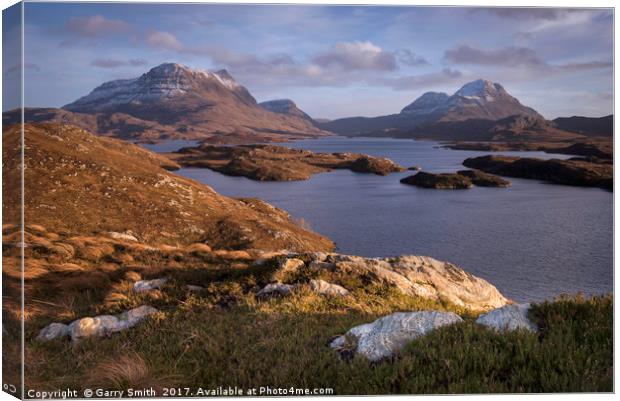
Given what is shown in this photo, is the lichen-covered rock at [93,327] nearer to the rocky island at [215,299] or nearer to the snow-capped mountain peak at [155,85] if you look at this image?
the rocky island at [215,299]

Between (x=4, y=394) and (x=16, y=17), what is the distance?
26.0 feet

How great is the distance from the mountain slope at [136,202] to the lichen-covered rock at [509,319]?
708 cm

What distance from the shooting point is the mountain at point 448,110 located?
14.2m

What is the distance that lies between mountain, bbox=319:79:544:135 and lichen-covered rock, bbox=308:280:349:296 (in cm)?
550

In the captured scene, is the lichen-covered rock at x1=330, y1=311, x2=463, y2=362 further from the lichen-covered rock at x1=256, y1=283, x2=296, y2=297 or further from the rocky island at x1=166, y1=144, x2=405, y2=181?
the rocky island at x1=166, y1=144, x2=405, y2=181

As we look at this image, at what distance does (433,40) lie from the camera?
13.3 metres

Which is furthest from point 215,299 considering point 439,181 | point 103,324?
point 439,181

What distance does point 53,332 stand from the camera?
11.1 metres

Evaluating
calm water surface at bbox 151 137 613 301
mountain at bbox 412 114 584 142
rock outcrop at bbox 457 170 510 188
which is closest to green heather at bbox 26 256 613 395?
calm water surface at bbox 151 137 613 301

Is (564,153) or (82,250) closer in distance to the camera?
(82,250)

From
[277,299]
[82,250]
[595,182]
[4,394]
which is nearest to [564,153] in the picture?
[595,182]

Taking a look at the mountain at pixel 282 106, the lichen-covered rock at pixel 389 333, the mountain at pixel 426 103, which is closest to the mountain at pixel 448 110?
the mountain at pixel 426 103

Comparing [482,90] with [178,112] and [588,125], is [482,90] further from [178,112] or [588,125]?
[178,112]

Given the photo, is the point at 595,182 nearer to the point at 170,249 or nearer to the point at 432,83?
the point at 432,83
